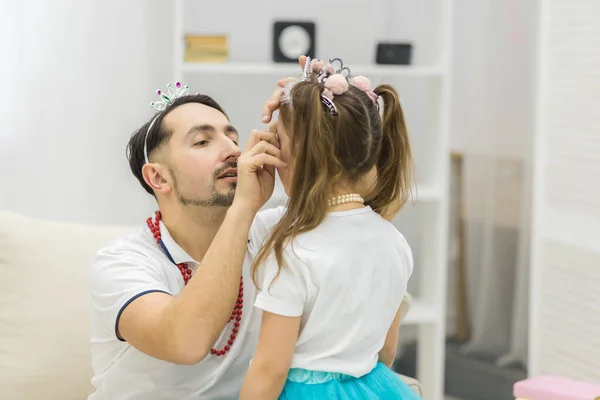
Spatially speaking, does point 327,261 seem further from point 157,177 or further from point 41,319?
point 41,319

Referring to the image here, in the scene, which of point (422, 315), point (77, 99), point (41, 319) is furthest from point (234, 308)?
point (77, 99)

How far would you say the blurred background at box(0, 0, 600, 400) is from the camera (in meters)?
2.92

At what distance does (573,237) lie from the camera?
287 centimetres

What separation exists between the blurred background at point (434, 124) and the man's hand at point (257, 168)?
147 centimetres

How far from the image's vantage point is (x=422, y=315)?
3365 mm

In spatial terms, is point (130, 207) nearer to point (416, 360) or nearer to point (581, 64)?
point (416, 360)

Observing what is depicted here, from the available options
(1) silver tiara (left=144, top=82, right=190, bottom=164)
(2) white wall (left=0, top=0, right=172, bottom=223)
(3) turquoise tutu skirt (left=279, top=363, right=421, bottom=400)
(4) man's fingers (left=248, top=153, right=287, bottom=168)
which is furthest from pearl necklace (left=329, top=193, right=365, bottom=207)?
(2) white wall (left=0, top=0, right=172, bottom=223)

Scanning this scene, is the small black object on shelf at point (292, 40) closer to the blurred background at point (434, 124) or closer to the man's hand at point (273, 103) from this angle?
the blurred background at point (434, 124)

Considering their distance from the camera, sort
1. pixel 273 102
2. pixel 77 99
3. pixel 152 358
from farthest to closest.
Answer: pixel 77 99, pixel 152 358, pixel 273 102

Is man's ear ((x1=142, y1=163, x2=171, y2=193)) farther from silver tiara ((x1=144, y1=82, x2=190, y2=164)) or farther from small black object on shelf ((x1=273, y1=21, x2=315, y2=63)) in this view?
small black object on shelf ((x1=273, y1=21, x2=315, y2=63))

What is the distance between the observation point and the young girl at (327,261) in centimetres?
143

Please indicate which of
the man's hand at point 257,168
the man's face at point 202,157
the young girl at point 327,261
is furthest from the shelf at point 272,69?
the young girl at point 327,261

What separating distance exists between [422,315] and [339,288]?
200 cm

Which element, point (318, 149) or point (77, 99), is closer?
point (318, 149)
